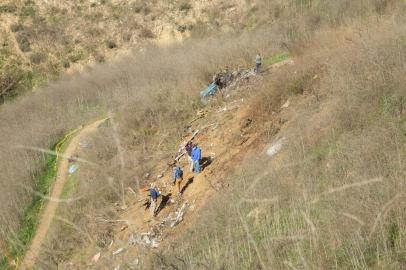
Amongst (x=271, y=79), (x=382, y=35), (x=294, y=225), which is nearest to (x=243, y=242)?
(x=294, y=225)

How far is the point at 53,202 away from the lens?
14.5 meters

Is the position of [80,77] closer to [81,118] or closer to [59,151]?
[81,118]

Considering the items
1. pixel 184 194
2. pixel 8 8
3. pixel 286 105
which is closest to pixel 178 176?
pixel 184 194

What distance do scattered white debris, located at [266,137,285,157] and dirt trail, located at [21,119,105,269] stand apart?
18.8ft

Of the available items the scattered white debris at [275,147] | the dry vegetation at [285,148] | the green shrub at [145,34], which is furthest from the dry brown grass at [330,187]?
the green shrub at [145,34]

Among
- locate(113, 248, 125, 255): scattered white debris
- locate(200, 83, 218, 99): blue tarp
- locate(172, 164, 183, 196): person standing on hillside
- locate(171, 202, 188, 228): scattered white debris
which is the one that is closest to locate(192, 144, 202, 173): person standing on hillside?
locate(172, 164, 183, 196): person standing on hillside

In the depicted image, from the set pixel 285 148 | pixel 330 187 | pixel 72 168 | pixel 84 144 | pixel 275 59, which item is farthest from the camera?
pixel 275 59

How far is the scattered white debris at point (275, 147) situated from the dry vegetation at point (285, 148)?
0.21 m

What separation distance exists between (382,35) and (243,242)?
20.6 ft

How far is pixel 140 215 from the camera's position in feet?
37.3

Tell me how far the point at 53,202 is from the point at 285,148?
25.9 feet

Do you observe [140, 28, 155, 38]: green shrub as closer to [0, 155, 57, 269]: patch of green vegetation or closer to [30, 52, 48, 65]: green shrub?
[30, 52, 48, 65]: green shrub

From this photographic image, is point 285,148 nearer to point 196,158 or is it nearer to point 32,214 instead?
point 196,158

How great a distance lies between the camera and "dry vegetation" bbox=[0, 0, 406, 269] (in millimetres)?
5598
